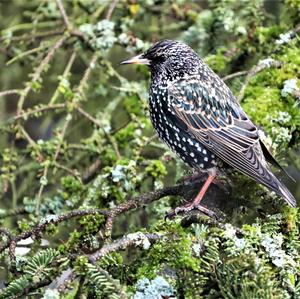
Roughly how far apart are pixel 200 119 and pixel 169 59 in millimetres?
536

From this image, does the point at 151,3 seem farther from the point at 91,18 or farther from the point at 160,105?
the point at 160,105

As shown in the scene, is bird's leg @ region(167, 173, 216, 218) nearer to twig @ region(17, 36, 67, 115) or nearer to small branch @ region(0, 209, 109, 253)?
small branch @ region(0, 209, 109, 253)

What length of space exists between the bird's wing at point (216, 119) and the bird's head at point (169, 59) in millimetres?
122

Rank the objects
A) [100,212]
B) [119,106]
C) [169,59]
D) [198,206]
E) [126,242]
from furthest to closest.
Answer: [119,106], [169,59], [198,206], [100,212], [126,242]

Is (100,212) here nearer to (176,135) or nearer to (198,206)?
(198,206)

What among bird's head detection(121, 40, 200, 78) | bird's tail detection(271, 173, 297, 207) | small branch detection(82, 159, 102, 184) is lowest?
small branch detection(82, 159, 102, 184)

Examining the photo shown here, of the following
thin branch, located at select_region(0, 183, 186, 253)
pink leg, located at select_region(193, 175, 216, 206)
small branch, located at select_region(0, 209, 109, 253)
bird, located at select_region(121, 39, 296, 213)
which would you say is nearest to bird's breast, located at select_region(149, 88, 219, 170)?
bird, located at select_region(121, 39, 296, 213)

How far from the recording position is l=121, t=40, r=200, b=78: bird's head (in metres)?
5.07

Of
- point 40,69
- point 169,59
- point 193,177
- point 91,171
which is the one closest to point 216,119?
point 193,177

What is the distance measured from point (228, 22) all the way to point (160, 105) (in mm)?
804

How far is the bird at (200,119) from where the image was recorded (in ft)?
15.0

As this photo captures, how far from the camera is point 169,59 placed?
201 inches

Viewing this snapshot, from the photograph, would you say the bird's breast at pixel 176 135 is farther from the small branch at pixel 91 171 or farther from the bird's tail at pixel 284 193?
the bird's tail at pixel 284 193

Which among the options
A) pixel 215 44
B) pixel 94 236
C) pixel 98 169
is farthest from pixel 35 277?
pixel 215 44
